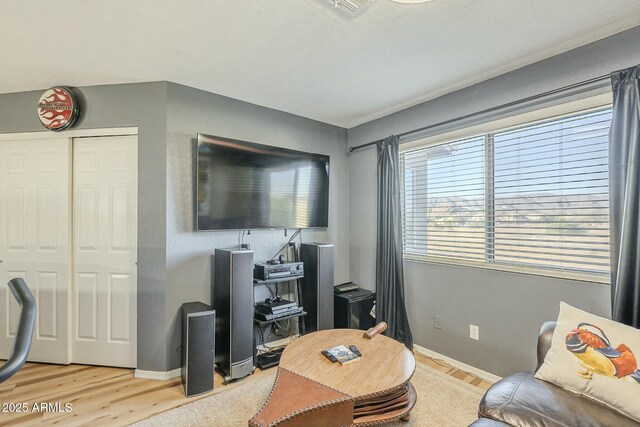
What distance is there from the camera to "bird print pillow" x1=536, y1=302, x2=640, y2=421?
140 cm

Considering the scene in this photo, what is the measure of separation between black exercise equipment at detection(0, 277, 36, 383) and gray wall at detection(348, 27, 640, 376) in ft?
9.12

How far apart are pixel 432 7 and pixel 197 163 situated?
2035 mm

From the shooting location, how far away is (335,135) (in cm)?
383

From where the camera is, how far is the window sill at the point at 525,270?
2031 mm

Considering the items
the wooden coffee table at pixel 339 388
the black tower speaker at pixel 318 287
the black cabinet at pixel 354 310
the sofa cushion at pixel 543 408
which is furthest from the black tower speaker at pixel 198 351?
the sofa cushion at pixel 543 408

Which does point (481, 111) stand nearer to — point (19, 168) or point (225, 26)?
point (225, 26)

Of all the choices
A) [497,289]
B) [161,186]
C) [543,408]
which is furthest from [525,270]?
[161,186]

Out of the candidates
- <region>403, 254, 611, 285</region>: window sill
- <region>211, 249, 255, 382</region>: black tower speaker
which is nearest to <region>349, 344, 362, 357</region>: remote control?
<region>211, 249, 255, 382</region>: black tower speaker

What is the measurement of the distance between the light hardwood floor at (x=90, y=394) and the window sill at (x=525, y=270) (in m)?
0.91

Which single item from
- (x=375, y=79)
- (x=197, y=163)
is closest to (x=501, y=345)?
(x=375, y=79)

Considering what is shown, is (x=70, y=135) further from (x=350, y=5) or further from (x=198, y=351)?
(x=350, y=5)

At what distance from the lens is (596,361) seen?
1513 millimetres

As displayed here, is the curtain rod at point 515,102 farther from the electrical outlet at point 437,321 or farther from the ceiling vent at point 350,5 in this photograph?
the electrical outlet at point 437,321

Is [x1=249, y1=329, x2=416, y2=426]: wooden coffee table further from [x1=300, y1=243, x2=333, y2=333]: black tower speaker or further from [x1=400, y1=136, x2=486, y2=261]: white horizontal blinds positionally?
[x1=400, y1=136, x2=486, y2=261]: white horizontal blinds
